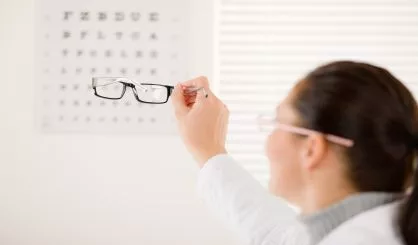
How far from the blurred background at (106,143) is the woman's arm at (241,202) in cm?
98

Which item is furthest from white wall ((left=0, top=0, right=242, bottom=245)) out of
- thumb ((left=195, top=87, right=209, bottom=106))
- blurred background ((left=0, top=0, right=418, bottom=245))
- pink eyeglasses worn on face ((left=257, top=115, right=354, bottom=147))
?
pink eyeglasses worn on face ((left=257, top=115, right=354, bottom=147))

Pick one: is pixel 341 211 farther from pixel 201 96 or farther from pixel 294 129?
pixel 201 96

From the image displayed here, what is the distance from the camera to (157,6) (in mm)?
2072

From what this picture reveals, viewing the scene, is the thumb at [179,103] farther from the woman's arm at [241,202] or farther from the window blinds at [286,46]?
the window blinds at [286,46]

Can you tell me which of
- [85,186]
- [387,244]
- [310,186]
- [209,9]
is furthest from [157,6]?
[387,244]

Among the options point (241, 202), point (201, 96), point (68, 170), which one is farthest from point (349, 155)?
point (68, 170)

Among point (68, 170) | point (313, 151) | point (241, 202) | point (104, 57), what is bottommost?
point (68, 170)

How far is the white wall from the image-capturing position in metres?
2.07

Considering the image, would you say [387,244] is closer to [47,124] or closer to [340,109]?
[340,109]

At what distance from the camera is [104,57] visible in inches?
82.0

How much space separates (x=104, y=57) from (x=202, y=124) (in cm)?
103

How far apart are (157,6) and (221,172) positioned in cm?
111

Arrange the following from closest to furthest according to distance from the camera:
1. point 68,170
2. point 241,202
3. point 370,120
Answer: point 370,120 → point 241,202 → point 68,170

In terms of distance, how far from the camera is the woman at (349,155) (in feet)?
2.81
